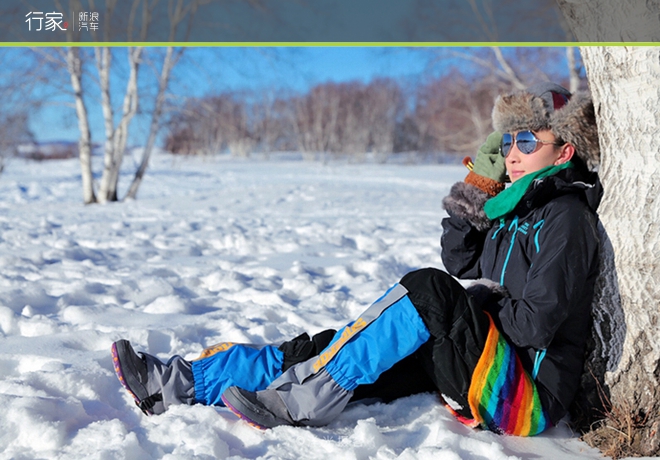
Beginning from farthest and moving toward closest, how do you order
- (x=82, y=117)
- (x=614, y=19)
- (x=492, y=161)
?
(x=82, y=117), (x=492, y=161), (x=614, y=19)

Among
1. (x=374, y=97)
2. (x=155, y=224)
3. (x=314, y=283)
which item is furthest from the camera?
(x=374, y=97)

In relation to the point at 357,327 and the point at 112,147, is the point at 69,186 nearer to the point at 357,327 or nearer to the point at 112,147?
the point at 112,147

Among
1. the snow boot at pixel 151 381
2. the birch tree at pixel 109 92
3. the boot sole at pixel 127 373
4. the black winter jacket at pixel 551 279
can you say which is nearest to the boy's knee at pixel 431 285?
the black winter jacket at pixel 551 279

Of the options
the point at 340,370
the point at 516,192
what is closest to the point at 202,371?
the point at 340,370

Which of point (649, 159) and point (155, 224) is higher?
point (649, 159)

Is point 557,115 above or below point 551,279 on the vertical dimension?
above

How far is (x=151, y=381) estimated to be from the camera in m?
1.98

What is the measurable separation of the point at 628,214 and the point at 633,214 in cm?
2

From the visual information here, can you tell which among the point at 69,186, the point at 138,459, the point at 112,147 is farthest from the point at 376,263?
the point at 69,186

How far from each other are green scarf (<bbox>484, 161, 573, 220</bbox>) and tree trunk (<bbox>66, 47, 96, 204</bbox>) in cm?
950

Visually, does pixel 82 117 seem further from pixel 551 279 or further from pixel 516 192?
pixel 551 279

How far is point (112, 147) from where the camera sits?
10.8m

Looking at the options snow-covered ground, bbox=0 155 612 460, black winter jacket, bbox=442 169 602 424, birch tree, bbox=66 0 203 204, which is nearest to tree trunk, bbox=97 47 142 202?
birch tree, bbox=66 0 203 204

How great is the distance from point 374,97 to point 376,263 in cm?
3954
